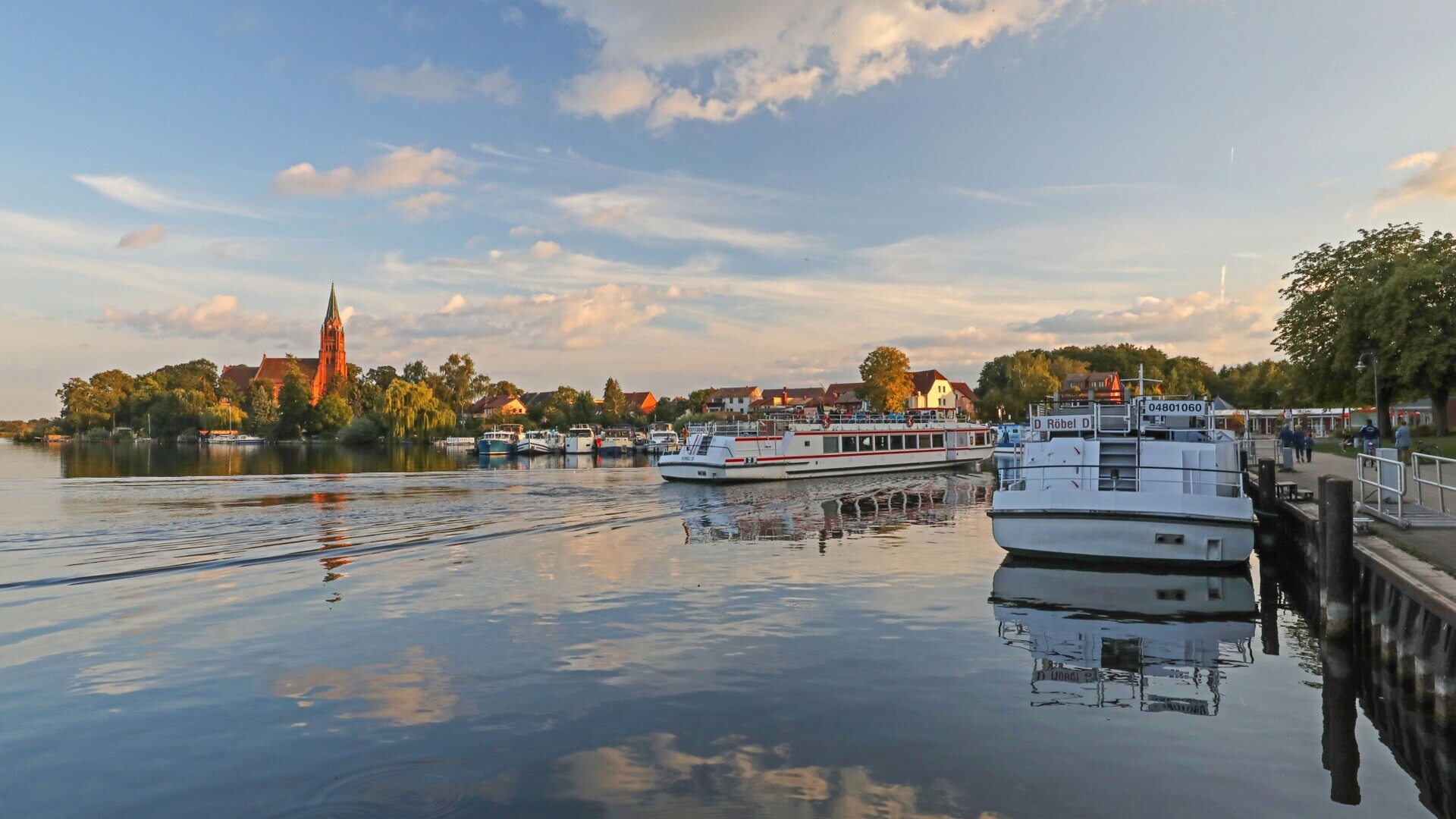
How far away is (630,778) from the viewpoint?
8047mm

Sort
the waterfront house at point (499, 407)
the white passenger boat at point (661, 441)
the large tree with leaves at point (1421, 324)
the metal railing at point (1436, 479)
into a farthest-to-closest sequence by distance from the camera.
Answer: the waterfront house at point (499, 407) → the white passenger boat at point (661, 441) → the large tree with leaves at point (1421, 324) → the metal railing at point (1436, 479)

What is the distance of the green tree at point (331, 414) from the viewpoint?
141m

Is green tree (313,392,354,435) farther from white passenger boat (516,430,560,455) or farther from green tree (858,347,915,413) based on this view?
green tree (858,347,915,413)

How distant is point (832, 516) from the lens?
31.1 meters

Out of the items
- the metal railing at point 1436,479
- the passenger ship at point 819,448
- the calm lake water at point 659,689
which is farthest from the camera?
the passenger ship at point 819,448

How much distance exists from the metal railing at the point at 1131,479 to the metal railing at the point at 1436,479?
304 cm

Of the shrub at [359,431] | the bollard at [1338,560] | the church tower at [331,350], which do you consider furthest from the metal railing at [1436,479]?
the church tower at [331,350]

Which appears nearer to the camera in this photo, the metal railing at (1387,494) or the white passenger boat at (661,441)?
the metal railing at (1387,494)

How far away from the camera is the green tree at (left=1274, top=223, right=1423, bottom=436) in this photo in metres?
45.2

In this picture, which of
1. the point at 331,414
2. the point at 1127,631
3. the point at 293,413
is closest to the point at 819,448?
the point at 1127,631

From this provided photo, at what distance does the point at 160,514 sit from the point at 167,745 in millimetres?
23273

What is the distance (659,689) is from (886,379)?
336ft

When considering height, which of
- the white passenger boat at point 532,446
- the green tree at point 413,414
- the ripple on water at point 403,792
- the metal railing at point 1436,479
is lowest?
the ripple on water at point 403,792

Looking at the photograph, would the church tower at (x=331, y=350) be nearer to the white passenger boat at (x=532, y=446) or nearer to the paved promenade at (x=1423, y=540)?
the white passenger boat at (x=532, y=446)
